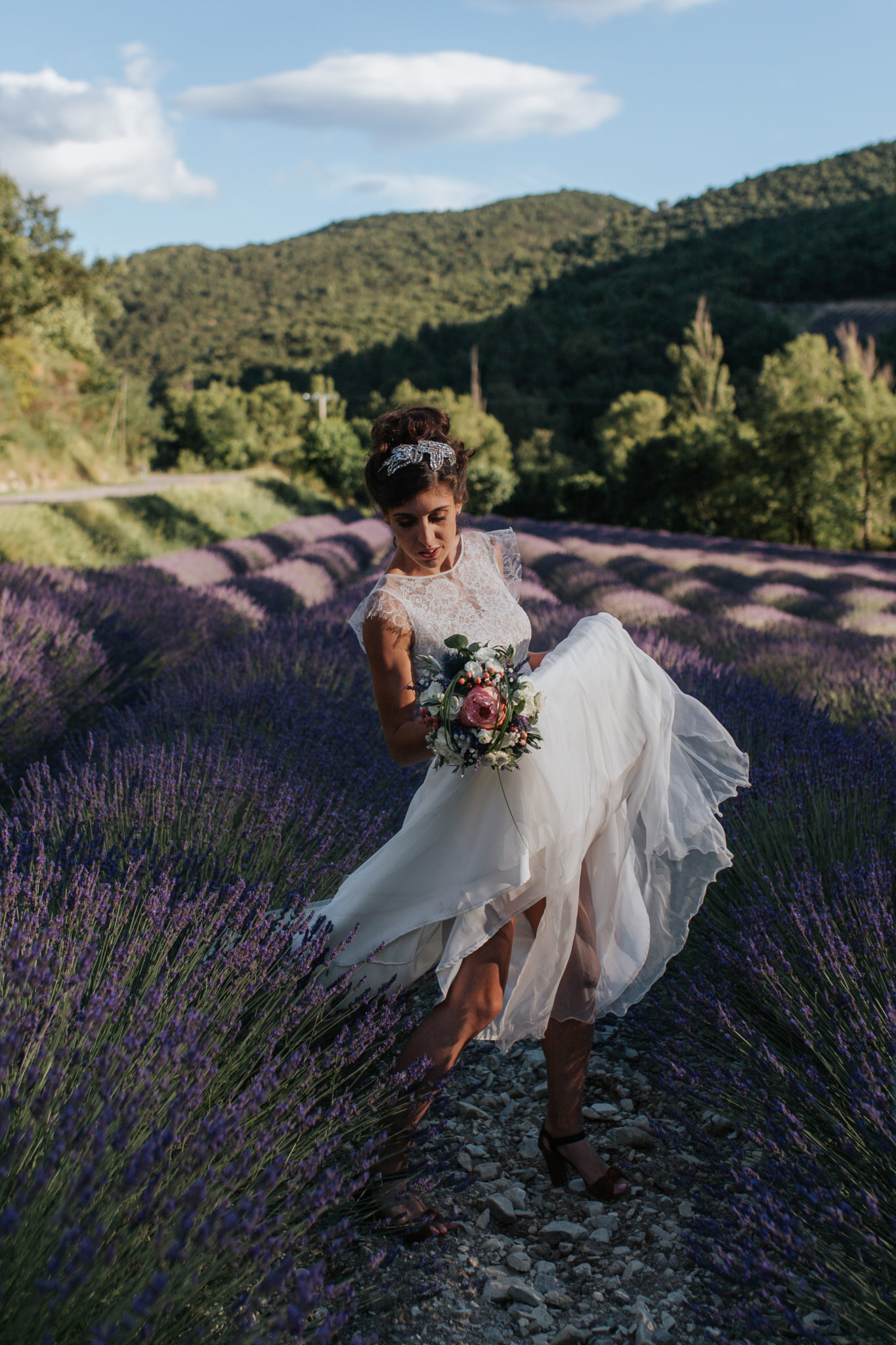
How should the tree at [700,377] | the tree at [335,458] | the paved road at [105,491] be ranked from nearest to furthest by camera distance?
the paved road at [105,491] < the tree at [335,458] < the tree at [700,377]

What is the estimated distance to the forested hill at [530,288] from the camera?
2153 inches

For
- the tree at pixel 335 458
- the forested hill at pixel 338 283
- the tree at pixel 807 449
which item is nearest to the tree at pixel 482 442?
the tree at pixel 335 458

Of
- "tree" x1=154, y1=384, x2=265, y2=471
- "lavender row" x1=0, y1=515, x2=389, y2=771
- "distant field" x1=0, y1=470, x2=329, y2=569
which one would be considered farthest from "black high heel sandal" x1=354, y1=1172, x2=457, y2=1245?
"tree" x1=154, y1=384, x2=265, y2=471

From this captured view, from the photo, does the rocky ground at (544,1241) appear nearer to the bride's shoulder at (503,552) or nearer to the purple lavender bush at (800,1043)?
the purple lavender bush at (800,1043)

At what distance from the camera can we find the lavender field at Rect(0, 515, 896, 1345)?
3.35ft

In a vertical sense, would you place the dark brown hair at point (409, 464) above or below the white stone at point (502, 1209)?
above

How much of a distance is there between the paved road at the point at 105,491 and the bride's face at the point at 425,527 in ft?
34.6

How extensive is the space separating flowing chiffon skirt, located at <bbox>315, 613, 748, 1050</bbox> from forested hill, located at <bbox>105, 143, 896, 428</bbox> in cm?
4940

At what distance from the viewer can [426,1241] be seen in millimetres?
1622

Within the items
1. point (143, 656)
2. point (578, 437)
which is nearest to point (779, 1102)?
point (143, 656)

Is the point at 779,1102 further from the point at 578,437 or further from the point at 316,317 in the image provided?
the point at 316,317

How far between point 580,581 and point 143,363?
209 feet

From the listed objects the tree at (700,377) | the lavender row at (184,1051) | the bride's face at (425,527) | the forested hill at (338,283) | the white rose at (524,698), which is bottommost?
the lavender row at (184,1051)

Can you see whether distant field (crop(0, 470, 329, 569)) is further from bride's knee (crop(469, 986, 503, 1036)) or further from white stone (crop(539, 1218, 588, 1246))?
white stone (crop(539, 1218, 588, 1246))
